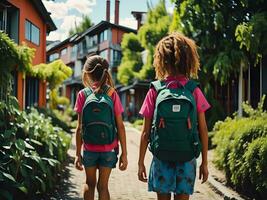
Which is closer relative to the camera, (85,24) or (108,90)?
(108,90)

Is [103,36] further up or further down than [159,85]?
further up

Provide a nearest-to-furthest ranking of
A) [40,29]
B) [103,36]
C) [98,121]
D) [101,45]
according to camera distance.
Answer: [98,121]
[40,29]
[103,36]
[101,45]

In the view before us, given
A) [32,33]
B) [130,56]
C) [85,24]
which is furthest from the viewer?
[85,24]

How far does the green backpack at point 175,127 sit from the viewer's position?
378 centimetres

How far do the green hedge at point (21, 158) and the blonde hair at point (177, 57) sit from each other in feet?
8.31

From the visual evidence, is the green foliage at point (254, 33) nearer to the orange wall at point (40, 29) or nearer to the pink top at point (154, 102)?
the pink top at point (154, 102)

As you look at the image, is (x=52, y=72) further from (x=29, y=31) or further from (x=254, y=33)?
(x=254, y=33)

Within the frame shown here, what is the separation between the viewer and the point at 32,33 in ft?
68.9

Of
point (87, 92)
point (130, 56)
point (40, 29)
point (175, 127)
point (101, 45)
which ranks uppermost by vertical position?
point (101, 45)

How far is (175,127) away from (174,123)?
32 millimetres

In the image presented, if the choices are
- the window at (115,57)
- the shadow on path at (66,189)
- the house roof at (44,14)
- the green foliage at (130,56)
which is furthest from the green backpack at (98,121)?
the window at (115,57)

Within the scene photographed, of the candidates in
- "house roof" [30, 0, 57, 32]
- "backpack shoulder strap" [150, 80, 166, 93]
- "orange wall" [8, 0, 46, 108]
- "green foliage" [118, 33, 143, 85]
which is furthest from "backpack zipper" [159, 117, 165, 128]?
"green foliage" [118, 33, 143, 85]

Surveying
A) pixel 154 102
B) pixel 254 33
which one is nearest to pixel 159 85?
pixel 154 102

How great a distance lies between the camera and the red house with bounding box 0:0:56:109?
60.1ft
